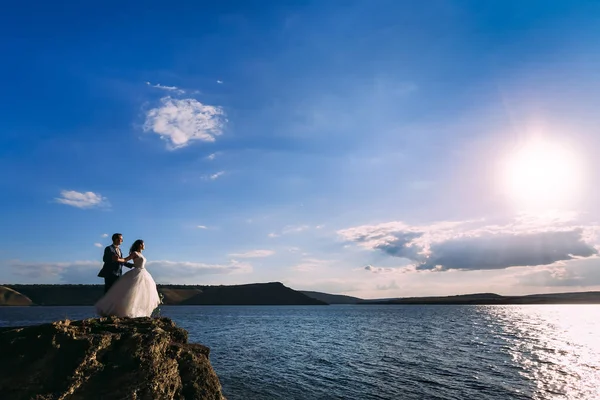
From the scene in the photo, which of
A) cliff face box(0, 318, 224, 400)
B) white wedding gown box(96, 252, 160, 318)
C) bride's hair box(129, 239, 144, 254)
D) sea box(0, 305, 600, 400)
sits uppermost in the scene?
bride's hair box(129, 239, 144, 254)

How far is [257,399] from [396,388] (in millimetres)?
9698

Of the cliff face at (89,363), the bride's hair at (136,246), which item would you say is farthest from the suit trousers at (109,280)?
the cliff face at (89,363)

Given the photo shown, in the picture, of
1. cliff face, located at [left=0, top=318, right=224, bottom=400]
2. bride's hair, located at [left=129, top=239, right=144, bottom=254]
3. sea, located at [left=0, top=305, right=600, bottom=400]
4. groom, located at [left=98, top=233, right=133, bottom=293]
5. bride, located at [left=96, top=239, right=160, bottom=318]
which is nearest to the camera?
cliff face, located at [left=0, top=318, right=224, bottom=400]

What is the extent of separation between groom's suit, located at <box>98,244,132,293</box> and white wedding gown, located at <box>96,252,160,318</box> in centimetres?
46

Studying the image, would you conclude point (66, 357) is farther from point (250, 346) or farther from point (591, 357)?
point (591, 357)

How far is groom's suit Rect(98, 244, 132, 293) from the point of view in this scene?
46.7 feet

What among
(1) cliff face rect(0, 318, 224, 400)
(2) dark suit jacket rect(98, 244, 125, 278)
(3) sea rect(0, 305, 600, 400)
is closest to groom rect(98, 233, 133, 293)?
(2) dark suit jacket rect(98, 244, 125, 278)

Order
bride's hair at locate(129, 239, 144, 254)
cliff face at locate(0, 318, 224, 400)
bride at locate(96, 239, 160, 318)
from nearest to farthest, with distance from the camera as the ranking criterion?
cliff face at locate(0, 318, 224, 400)
bride at locate(96, 239, 160, 318)
bride's hair at locate(129, 239, 144, 254)

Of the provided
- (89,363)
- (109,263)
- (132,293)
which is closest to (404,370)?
(132,293)

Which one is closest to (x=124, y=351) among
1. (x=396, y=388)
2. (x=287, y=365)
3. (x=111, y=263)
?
(x=111, y=263)

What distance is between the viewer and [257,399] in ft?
77.5

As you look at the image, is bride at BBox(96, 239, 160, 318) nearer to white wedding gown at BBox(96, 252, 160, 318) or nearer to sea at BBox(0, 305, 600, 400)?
white wedding gown at BBox(96, 252, 160, 318)

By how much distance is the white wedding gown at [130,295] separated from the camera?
1384 cm

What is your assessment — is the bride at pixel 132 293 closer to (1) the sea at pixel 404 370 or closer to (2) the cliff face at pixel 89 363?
(2) the cliff face at pixel 89 363
